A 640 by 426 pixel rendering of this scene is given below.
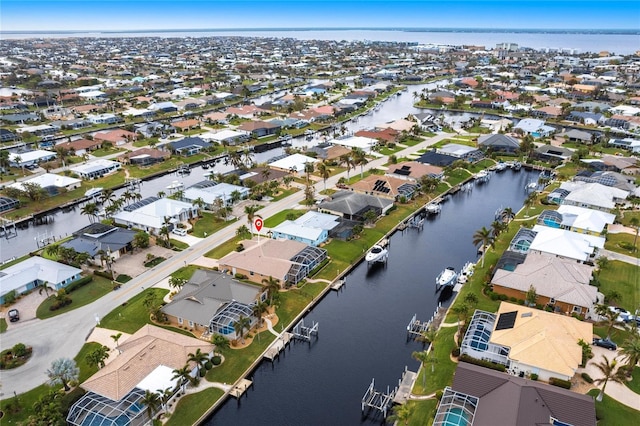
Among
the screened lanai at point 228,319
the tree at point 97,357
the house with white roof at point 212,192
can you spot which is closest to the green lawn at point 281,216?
the house with white roof at point 212,192

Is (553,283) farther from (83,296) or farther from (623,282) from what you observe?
(83,296)

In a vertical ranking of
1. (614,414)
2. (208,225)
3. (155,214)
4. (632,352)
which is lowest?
(614,414)

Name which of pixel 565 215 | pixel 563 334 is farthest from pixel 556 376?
pixel 565 215

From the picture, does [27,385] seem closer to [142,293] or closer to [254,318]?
[142,293]

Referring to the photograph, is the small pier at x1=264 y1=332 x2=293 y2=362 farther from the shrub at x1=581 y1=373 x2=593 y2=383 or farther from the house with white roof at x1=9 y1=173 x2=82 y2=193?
the house with white roof at x1=9 y1=173 x2=82 y2=193

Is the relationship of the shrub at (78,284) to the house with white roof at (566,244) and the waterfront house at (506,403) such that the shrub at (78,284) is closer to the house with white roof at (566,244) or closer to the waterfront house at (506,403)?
the waterfront house at (506,403)

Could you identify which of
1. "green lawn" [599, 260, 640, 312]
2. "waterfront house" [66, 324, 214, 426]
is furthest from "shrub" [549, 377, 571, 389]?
"waterfront house" [66, 324, 214, 426]

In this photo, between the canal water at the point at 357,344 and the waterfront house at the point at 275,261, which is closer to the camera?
the canal water at the point at 357,344

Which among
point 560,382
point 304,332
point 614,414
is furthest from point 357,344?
point 614,414
